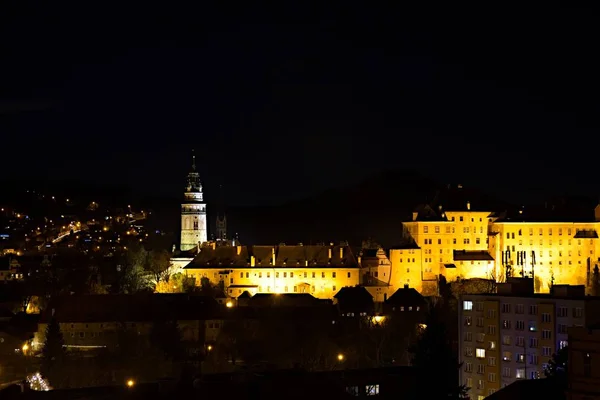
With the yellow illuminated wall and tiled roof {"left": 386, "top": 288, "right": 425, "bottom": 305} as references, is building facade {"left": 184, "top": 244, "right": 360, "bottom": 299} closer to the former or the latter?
tiled roof {"left": 386, "top": 288, "right": 425, "bottom": 305}

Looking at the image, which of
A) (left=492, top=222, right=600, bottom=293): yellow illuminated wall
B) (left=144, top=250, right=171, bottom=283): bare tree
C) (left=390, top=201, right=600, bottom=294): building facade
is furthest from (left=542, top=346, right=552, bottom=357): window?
(left=144, top=250, right=171, bottom=283): bare tree

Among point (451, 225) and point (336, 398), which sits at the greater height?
point (451, 225)

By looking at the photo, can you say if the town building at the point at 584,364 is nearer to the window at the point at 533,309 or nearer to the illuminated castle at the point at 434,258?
the window at the point at 533,309

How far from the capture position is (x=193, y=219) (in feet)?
Answer: 388

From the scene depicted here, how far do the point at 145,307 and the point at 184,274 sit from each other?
1732cm

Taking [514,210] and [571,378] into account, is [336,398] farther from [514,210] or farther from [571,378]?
[514,210]

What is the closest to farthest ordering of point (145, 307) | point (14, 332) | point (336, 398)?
point (336, 398) < point (14, 332) < point (145, 307)

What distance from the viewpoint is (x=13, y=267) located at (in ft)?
394

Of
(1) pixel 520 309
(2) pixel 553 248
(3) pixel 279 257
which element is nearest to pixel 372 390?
(1) pixel 520 309

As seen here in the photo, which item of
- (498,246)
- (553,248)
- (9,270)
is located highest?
(498,246)

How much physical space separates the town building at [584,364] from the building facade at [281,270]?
6808 cm

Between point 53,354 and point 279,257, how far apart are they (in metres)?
34.0

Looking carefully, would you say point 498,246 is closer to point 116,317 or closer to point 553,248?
point 553,248

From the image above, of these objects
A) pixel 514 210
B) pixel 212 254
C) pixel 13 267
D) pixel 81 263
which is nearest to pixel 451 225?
pixel 514 210
